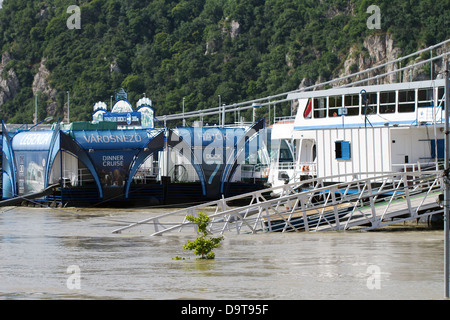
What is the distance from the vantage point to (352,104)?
1441 inches

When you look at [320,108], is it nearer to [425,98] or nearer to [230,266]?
[425,98]

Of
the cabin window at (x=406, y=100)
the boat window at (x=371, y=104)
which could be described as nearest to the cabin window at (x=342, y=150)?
the boat window at (x=371, y=104)

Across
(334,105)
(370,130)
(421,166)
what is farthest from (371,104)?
(421,166)

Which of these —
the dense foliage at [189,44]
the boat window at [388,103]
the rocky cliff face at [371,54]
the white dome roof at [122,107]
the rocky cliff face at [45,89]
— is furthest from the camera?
the rocky cliff face at [45,89]

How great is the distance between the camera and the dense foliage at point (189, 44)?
11831 cm

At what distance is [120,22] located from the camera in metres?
149

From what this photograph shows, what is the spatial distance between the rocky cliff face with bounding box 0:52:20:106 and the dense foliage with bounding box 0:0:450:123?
1.04 meters

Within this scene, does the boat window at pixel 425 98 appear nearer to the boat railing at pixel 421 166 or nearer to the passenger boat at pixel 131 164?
the boat railing at pixel 421 166

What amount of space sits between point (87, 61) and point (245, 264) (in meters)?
127

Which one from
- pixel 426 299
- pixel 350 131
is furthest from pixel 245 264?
pixel 350 131

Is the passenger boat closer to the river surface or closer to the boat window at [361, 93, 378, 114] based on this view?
the boat window at [361, 93, 378, 114]

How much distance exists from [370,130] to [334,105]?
4.93 m

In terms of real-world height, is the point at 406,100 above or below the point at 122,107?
below
